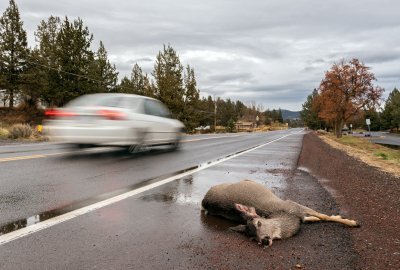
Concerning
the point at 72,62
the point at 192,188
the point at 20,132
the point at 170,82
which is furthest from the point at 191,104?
the point at 192,188

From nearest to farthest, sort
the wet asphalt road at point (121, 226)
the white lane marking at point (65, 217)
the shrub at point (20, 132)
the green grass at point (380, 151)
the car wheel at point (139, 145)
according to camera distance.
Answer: the wet asphalt road at point (121, 226), the white lane marking at point (65, 217), the car wheel at point (139, 145), the green grass at point (380, 151), the shrub at point (20, 132)

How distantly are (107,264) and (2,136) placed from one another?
21.7 m

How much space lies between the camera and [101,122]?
33.6ft

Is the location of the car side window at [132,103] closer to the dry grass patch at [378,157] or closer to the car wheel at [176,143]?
the car wheel at [176,143]

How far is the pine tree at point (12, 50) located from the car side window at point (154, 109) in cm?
3715

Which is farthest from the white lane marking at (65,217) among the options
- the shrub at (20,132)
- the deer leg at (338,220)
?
the shrub at (20,132)

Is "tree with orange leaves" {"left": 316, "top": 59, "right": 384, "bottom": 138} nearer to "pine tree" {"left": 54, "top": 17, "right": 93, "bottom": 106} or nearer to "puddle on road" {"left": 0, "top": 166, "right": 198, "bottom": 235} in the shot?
"pine tree" {"left": 54, "top": 17, "right": 93, "bottom": 106}

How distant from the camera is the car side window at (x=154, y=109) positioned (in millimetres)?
12211

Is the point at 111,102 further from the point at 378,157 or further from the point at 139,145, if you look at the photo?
the point at 378,157

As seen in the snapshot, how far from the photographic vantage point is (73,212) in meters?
4.49

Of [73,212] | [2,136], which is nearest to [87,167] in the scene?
[73,212]

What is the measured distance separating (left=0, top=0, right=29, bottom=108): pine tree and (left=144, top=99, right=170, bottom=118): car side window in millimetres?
37152

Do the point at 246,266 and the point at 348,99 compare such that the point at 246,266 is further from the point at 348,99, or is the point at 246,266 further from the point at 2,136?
the point at 348,99

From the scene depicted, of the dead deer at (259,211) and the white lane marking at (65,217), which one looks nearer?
the white lane marking at (65,217)
